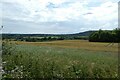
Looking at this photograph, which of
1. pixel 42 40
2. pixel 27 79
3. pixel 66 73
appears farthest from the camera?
pixel 42 40

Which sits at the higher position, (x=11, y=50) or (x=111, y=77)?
(x=11, y=50)

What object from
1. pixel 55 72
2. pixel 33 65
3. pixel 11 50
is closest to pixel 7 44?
pixel 11 50

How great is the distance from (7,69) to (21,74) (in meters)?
0.77

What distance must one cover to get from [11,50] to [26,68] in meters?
2.51

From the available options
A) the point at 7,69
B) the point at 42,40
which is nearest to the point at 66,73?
the point at 7,69

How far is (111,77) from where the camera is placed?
28.6ft

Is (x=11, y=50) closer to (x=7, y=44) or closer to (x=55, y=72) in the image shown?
(x=7, y=44)

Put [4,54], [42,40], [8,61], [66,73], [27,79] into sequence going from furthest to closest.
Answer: [42,40], [4,54], [8,61], [66,73], [27,79]

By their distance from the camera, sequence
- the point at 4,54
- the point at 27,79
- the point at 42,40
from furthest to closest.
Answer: the point at 42,40, the point at 4,54, the point at 27,79

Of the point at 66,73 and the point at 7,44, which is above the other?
the point at 7,44

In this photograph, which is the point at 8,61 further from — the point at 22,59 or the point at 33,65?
the point at 33,65

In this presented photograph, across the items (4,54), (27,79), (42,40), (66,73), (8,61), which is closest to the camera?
(27,79)

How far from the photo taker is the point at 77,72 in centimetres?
833

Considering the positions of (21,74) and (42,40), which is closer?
(21,74)
